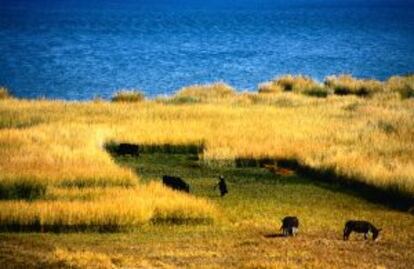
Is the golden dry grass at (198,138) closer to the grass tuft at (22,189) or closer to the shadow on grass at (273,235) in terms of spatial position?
the grass tuft at (22,189)

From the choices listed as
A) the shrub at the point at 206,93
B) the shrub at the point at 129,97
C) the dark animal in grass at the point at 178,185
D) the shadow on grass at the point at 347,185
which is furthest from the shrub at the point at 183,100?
the dark animal in grass at the point at 178,185

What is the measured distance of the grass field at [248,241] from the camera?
768 inches

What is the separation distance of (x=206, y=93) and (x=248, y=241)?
3673cm

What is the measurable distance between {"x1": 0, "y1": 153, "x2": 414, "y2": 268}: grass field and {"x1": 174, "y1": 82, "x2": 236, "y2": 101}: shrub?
1037 inches

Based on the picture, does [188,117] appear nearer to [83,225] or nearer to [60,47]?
[83,225]

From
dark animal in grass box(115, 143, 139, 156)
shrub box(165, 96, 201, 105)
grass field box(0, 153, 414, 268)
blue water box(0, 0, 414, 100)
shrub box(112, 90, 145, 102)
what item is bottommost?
grass field box(0, 153, 414, 268)

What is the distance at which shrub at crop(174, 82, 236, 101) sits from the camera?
5584cm

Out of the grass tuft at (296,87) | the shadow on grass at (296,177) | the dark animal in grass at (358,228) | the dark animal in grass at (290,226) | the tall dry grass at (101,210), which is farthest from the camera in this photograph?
the grass tuft at (296,87)

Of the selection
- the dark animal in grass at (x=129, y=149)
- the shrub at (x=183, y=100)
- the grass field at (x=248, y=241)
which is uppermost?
the shrub at (x=183, y=100)

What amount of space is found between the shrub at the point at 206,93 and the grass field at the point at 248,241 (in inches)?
1037

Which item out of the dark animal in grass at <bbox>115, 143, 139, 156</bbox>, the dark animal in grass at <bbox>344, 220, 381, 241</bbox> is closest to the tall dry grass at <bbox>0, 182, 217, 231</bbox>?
the dark animal in grass at <bbox>344, 220, 381, 241</bbox>

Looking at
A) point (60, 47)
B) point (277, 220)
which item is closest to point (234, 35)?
point (60, 47)

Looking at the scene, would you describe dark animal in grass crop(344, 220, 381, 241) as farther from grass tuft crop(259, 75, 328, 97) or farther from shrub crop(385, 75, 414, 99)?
grass tuft crop(259, 75, 328, 97)

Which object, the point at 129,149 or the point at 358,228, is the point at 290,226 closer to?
the point at 358,228
